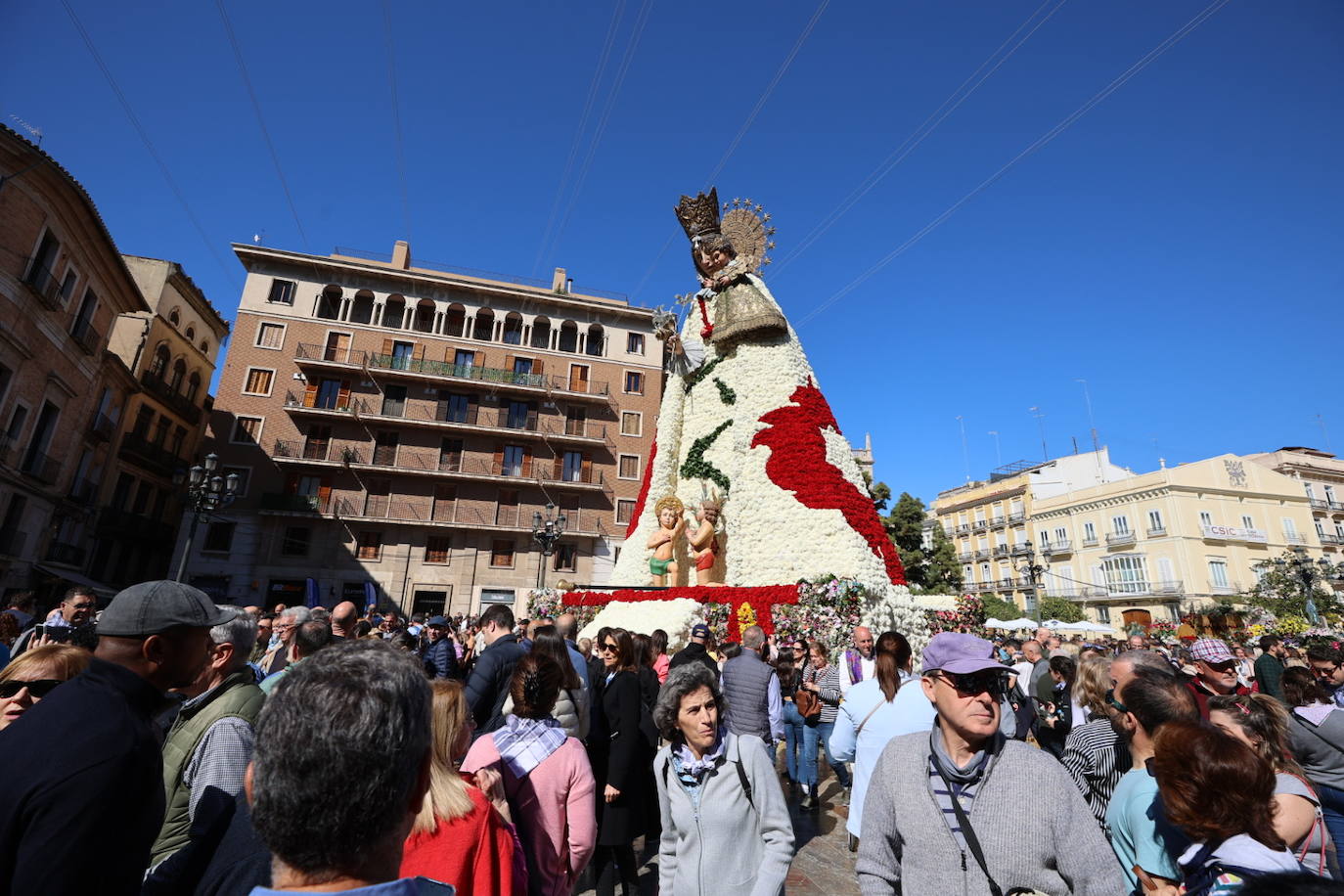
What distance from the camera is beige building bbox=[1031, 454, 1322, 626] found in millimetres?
33000

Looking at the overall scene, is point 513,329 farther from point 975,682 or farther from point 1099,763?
point 975,682

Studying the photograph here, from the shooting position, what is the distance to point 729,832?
2.61 meters

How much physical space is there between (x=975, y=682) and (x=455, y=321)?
30.9m

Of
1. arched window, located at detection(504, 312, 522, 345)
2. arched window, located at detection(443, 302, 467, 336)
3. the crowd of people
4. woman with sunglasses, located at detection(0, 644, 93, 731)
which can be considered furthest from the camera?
arched window, located at detection(504, 312, 522, 345)

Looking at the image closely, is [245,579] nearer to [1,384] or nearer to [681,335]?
[1,384]

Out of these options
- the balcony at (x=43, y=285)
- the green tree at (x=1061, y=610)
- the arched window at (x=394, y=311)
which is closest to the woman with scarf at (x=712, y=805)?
the balcony at (x=43, y=285)

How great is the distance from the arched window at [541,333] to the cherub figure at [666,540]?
20.0 metres

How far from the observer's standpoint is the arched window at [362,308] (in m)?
29.0

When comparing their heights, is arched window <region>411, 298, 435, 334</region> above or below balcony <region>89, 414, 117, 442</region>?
above

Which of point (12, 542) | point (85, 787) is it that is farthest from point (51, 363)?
point (85, 787)

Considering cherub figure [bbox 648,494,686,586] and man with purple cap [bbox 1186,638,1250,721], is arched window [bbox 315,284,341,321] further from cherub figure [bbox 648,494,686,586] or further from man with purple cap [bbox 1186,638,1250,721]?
man with purple cap [bbox 1186,638,1250,721]

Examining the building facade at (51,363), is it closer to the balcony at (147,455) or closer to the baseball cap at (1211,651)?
the balcony at (147,455)

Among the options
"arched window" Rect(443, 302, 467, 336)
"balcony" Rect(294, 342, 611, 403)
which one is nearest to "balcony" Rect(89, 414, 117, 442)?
"balcony" Rect(294, 342, 611, 403)

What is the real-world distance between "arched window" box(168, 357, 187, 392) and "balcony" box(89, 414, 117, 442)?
4.67 meters
